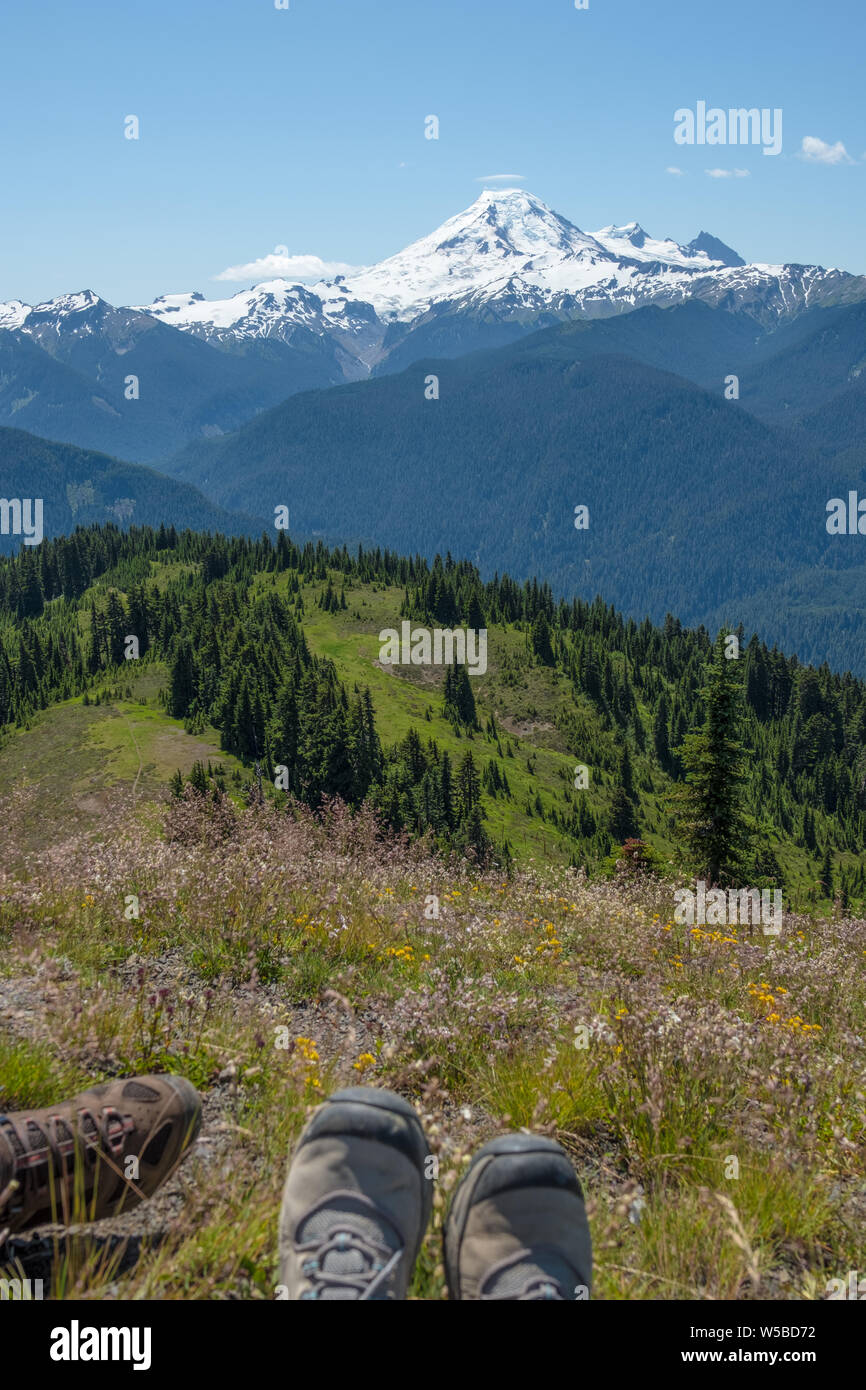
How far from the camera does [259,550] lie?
546 ft

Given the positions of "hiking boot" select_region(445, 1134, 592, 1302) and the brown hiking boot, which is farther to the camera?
the brown hiking boot

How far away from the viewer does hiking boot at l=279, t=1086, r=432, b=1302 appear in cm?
354

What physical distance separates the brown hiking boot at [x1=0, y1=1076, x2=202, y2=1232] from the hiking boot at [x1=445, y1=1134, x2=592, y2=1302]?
5.09 feet

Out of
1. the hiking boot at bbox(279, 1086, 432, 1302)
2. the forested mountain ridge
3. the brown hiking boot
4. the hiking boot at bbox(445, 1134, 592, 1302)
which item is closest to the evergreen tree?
the forested mountain ridge

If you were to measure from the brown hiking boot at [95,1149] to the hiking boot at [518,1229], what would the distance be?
155 centimetres

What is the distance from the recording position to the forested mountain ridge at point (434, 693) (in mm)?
78125

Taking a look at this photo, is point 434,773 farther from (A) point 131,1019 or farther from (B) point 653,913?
(A) point 131,1019

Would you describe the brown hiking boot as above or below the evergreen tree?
above

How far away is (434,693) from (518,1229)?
111 metres

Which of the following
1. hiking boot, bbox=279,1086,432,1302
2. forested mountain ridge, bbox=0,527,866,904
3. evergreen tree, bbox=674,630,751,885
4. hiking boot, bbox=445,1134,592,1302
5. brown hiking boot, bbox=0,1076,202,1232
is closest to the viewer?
hiking boot, bbox=279,1086,432,1302

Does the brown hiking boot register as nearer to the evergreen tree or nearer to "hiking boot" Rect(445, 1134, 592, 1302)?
"hiking boot" Rect(445, 1134, 592, 1302)

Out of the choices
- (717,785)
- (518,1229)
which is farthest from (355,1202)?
(717,785)

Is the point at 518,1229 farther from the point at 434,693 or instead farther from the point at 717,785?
the point at 434,693
